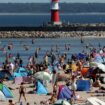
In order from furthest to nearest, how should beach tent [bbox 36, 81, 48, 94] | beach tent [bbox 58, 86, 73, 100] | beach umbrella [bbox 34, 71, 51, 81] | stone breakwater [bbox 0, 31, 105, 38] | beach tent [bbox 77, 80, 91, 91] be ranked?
stone breakwater [bbox 0, 31, 105, 38] < beach umbrella [bbox 34, 71, 51, 81] < beach tent [bbox 77, 80, 91, 91] < beach tent [bbox 36, 81, 48, 94] < beach tent [bbox 58, 86, 73, 100]

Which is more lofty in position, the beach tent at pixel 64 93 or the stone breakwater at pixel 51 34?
the beach tent at pixel 64 93

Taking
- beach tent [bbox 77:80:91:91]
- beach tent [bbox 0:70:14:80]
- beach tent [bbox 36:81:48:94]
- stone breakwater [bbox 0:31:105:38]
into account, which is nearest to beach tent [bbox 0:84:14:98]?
beach tent [bbox 36:81:48:94]

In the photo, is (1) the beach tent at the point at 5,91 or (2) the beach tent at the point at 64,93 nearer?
(2) the beach tent at the point at 64,93

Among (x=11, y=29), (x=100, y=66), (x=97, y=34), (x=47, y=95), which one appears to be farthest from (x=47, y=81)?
(x=11, y=29)

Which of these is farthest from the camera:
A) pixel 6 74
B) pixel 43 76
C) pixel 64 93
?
pixel 6 74

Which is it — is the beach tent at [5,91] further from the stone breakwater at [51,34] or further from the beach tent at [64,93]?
the stone breakwater at [51,34]

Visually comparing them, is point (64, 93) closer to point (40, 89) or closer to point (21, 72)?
point (40, 89)

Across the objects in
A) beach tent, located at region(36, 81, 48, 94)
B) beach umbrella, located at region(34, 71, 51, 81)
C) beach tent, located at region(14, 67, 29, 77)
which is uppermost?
beach umbrella, located at region(34, 71, 51, 81)

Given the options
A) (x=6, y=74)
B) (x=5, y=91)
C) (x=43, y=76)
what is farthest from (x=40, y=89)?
(x=6, y=74)

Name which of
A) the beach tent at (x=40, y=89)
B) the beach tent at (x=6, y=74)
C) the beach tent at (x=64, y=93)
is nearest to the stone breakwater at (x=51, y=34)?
the beach tent at (x=6, y=74)

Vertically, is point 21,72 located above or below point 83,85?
above

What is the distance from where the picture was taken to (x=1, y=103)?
89.0 feet

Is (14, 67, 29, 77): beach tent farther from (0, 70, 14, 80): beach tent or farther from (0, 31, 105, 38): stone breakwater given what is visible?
(0, 31, 105, 38): stone breakwater

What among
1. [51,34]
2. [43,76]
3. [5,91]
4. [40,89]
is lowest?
[51,34]
